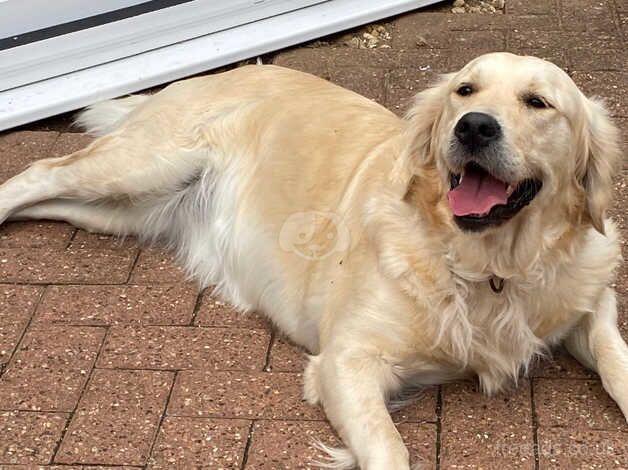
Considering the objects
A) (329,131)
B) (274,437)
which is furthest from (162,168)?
(274,437)

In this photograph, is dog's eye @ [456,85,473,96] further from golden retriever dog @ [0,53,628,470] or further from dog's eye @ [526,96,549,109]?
dog's eye @ [526,96,549,109]

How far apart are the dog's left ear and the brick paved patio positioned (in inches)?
24.9

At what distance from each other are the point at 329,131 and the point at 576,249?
3.61 feet

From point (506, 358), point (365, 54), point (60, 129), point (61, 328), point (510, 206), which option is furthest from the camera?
point (365, 54)

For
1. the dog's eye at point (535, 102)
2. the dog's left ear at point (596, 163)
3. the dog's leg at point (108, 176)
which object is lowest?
the dog's leg at point (108, 176)

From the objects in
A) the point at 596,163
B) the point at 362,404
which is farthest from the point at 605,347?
the point at 362,404

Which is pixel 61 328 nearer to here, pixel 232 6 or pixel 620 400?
pixel 620 400

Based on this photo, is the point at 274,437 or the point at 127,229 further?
the point at 127,229

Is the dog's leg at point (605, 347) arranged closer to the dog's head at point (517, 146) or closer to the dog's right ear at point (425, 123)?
the dog's head at point (517, 146)

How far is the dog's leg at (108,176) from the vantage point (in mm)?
4406

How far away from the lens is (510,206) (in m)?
3.21

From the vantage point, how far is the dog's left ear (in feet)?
10.9

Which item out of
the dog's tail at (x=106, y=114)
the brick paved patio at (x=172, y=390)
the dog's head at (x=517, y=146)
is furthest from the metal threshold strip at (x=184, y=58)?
the dog's head at (x=517, y=146)

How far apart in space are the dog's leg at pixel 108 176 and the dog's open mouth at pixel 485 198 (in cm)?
147
